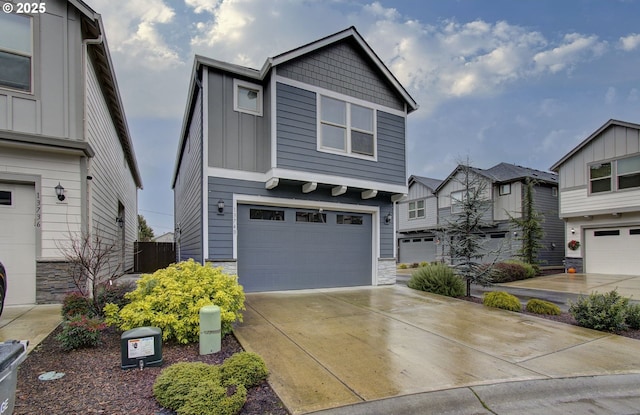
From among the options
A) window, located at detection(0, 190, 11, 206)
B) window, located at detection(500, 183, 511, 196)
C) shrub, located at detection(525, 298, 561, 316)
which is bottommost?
shrub, located at detection(525, 298, 561, 316)

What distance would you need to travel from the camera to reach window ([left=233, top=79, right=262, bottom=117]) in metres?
8.52

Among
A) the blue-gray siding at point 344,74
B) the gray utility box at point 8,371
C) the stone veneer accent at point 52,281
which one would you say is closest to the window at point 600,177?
the blue-gray siding at point 344,74

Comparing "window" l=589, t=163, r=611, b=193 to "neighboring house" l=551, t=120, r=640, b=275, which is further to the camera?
"window" l=589, t=163, r=611, b=193

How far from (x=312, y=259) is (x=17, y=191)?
6.90 m

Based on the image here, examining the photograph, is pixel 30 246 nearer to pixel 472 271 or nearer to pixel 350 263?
pixel 350 263

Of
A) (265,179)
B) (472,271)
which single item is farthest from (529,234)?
(265,179)

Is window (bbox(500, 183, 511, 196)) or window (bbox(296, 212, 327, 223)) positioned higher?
window (bbox(500, 183, 511, 196))

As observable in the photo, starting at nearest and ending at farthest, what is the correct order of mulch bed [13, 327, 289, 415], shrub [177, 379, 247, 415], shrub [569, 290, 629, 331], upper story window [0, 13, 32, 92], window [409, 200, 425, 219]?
shrub [177, 379, 247, 415], mulch bed [13, 327, 289, 415], shrub [569, 290, 629, 331], upper story window [0, 13, 32, 92], window [409, 200, 425, 219]

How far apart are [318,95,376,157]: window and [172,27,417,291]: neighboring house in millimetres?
32

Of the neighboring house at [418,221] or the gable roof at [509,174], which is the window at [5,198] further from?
the neighboring house at [418,221]

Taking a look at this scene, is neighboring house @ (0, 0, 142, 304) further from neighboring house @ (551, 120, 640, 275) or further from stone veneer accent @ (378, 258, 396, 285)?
neighboring house @ (551, 120, 640, 275)

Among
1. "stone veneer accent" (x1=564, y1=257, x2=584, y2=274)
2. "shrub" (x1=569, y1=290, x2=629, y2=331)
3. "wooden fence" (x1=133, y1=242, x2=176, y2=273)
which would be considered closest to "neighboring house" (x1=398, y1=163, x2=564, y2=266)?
"stone veneer accent" (x1=564, y1=257, x2=584, y2=274)

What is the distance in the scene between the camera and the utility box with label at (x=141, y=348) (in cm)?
Answer: 357

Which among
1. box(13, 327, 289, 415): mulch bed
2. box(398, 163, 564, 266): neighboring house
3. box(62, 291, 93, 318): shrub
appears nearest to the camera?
box(13, 327, 289, 415): mulch bed
